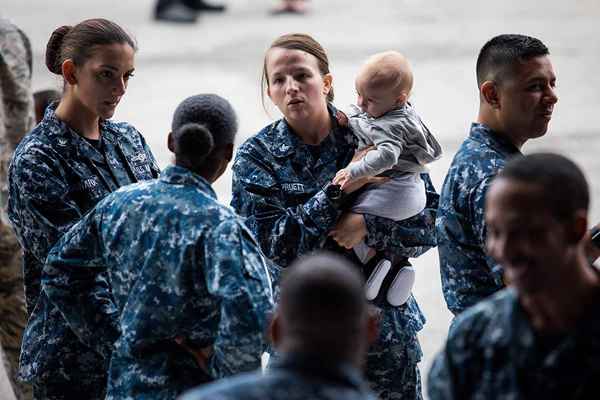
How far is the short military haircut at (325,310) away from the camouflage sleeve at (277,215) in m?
1.56

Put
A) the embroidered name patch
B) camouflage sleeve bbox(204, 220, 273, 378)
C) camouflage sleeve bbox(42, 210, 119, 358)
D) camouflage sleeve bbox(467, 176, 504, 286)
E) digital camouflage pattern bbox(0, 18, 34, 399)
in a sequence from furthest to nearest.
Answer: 1. digital camouflage pattern bbox(0, 18, 34, 399)
2. the embroidered name patch
3. camouflage sleeve bbox(467, 176, 504, 286)
4. camouflage sleeve bbox(42, 210, 119, 358)
5. camouflage sleeve bbox(204, 220, 273, 378)

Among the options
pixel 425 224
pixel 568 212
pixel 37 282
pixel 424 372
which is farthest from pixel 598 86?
pixel 568 212

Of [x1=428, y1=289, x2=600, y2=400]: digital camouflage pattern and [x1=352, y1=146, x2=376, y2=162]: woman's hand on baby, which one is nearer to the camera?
[x1=428, y1=289, x2=600, y2=400]: digital camouflage pattern

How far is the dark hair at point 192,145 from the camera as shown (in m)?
2.98

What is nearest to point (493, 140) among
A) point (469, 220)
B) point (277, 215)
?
point (469, 220)

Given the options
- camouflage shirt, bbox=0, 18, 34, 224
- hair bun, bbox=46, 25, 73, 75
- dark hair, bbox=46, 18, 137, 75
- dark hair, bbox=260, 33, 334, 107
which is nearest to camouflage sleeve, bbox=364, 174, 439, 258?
dark hair, bbox=260, 33, 334, 107

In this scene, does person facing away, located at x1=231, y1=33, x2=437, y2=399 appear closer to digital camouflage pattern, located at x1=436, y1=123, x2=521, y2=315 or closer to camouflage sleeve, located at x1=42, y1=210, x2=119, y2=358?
digital camouflage pattern, located at x1=436, y1=123, x2=521, y2=315

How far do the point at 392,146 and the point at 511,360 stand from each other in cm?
152

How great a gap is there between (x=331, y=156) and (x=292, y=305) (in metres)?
A: 1.77

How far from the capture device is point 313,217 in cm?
367

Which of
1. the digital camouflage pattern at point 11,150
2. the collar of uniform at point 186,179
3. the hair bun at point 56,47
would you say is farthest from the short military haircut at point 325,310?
the digital camouflage pattern at point 11,150

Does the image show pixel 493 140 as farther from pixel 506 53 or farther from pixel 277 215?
pixel 277 215

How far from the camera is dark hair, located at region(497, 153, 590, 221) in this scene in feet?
7.54

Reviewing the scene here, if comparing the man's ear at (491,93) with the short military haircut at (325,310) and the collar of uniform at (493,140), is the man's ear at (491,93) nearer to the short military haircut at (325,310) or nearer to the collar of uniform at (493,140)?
the collar of uniform at (493,140)
